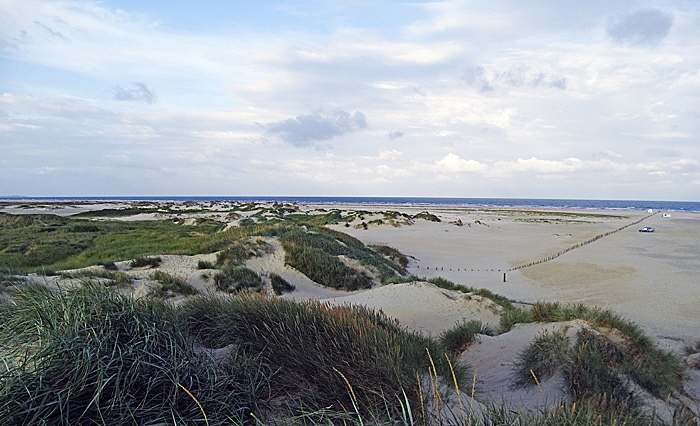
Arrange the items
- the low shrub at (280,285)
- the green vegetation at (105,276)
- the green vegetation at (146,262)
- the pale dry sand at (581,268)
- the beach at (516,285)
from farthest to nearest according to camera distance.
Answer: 1. the green vegetation at (146,262)
2. the pale dry sand at (581,268)
3. the low shrub at (280,285)
4. the green vegetation at (105,276)
5. the beach at (516,285)

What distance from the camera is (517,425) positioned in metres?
2.75

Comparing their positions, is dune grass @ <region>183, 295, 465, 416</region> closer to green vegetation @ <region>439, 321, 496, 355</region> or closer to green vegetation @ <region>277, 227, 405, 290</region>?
green vegetation @ <region>439, 321, 496, 355</region>

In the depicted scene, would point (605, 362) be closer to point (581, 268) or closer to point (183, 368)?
point (183, 368)

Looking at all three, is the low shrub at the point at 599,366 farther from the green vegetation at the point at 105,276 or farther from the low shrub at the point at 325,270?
the green vegetation at the point at 105,276

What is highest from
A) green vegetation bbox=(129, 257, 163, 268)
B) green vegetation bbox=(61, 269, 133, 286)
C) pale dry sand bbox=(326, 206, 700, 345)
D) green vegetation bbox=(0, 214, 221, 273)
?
green vegetation bbox=(61, 269, 133, 286)

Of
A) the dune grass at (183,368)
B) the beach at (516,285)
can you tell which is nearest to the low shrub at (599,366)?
the beach at (516,285)

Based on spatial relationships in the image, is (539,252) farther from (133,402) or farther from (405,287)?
(133,402)

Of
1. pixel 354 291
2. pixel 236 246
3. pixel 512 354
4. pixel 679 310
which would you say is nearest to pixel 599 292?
pixel 679 310

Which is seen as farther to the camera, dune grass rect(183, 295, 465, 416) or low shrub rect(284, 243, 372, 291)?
low shrub rect(284, 243, 372, 291)

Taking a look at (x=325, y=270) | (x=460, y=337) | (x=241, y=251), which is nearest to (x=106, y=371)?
(x=460, y=337)

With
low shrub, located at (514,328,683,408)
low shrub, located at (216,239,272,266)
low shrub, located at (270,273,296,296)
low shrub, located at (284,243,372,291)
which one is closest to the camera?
low shrub, located at (514,328,683,408)

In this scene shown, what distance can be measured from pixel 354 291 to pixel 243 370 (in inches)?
433

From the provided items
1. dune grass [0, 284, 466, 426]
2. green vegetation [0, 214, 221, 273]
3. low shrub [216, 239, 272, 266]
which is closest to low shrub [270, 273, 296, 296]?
low shrub [216, 239, 272, 266]

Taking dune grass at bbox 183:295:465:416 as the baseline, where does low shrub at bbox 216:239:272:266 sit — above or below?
below
